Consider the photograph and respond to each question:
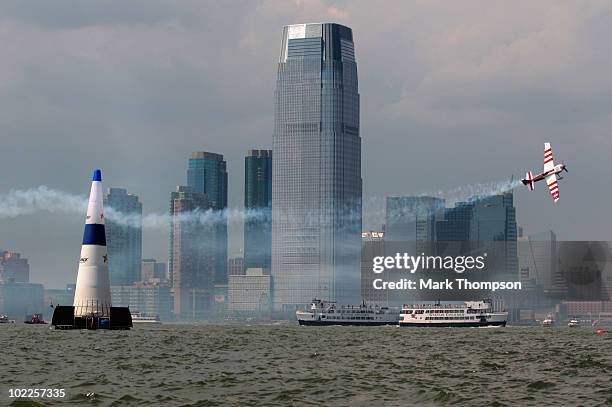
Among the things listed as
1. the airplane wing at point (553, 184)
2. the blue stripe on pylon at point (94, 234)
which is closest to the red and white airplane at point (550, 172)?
the airplane wing at point (553, 184)

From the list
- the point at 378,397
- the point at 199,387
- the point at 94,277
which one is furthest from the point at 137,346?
the point at 378,397

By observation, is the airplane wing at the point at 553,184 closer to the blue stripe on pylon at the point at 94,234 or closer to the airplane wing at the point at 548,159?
the airplane wing at the point at 548,159

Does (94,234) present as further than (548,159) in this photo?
No

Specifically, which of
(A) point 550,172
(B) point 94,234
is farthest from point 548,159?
(B) point 94,234

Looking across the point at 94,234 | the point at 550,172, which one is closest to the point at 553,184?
the point at 550,172

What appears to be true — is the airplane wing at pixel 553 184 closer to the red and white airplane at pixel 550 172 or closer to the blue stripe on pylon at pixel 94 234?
the red and white airplane at pixel 550 172

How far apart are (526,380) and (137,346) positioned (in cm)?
5399

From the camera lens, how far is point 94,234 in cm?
13738

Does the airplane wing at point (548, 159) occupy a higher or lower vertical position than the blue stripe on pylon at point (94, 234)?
higher

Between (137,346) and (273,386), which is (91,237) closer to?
(137,346)

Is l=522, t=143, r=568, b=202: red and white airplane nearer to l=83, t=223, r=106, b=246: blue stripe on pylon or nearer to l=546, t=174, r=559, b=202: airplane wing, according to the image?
l=546, t=174, r=559, b=202: airplane wing

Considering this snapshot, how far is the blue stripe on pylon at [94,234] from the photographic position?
137 meters

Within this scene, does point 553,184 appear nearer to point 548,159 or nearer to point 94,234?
point 548,159

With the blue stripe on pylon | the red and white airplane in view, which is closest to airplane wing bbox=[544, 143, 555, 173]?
the red and white airplane
